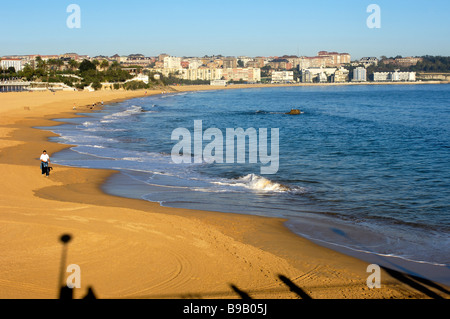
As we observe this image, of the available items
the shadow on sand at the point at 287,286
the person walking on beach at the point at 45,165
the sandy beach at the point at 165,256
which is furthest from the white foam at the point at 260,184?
the shadow on sand at the point at 287,286

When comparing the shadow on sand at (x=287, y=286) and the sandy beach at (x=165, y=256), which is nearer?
the shadow on sand at (x=287, y=286)

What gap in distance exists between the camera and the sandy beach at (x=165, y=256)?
284 inches

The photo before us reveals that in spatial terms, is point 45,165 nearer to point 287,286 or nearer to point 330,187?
point 330,187

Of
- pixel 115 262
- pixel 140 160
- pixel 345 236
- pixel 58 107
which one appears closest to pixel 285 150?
pixel 140 160

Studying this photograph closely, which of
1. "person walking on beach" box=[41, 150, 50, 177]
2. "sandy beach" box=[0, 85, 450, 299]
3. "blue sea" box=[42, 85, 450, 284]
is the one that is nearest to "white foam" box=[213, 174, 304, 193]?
"blue sea" box=[42, 85, 450, 284]

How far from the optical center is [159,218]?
36.7 ft

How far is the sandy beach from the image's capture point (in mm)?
7219

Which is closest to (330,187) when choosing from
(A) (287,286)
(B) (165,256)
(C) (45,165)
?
(B) (165,256)

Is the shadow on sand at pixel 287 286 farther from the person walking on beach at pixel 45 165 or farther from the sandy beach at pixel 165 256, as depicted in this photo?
the person walking on beach at pixel 45 165

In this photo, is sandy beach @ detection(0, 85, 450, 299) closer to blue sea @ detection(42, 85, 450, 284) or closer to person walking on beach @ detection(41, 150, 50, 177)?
blue sea @ detection(42, 85, 450, 284)
